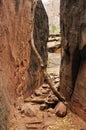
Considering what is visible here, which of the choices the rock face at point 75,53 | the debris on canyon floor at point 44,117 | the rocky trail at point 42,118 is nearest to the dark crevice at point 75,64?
the rock face at point 75,53

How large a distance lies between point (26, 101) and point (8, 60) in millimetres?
2289

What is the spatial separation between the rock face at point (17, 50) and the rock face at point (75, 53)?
5.37 feet

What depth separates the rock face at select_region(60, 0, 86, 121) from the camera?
6.10 metres

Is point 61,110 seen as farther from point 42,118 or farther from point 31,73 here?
point 31,73

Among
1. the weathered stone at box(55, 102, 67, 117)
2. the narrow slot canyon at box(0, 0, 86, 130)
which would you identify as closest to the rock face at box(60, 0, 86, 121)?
the narrow slot canyon at box(0, 0, 86, 130)

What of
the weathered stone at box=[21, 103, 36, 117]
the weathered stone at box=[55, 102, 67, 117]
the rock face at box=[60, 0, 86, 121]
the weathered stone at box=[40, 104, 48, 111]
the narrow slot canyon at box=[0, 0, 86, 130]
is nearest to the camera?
the narrow slot canyon at box=[0, 0, 86, 130]

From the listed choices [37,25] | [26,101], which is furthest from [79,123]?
[37,25]

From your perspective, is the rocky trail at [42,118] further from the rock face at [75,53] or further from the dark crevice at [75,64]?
the dark crevice at [75,64]

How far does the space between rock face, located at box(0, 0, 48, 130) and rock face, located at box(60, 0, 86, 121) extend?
5.37 ft

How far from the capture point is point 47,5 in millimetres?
35969

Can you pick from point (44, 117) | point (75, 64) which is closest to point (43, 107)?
point (44, 117)

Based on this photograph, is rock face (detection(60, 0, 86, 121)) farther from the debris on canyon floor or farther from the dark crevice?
the debris on canyon floor

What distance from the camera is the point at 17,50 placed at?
294 inches

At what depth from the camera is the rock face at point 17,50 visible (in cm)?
592
